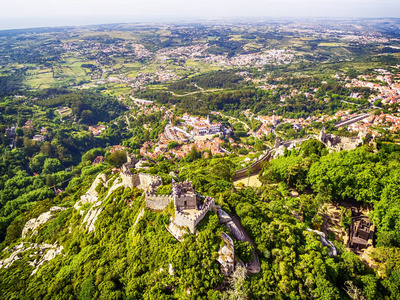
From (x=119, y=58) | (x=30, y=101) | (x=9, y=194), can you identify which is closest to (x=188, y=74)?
(x=119, y=58)

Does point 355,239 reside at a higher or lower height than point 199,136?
higher

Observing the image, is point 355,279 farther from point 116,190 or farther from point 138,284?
point 116,190

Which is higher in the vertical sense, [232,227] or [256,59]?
[232,227]

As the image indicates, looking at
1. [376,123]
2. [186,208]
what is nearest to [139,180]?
[186,208]

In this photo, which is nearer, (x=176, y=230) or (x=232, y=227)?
(x=176, y=230)

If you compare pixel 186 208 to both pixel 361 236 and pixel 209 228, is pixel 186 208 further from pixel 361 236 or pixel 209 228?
pixel 361 236

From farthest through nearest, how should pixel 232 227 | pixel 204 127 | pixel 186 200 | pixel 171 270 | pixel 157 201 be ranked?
1. pixel 204 127
2. pixel 157 201
3. pixel 186 200
4. pixel 232 227
5. pixel 171 270

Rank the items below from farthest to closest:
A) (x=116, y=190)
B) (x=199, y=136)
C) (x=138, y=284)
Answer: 1. (x=199, y=136)
2. (x=116, y=190)
3. (x=138, y=284)

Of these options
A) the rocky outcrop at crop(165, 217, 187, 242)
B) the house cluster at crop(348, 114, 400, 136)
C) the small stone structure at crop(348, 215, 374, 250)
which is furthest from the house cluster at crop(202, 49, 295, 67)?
the rocky outcrop at crop(165, 217, 187, 242)
